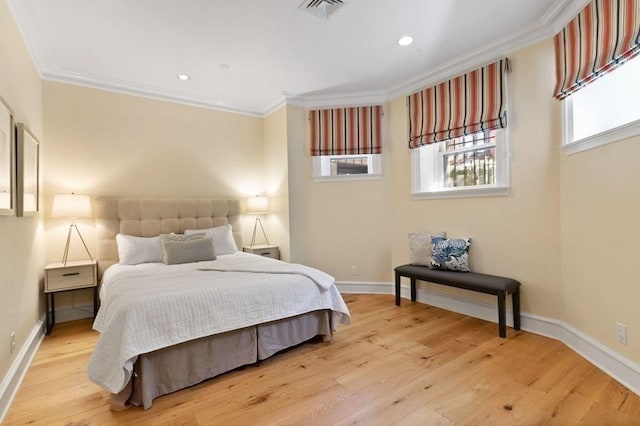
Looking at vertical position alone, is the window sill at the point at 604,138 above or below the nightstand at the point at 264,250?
above

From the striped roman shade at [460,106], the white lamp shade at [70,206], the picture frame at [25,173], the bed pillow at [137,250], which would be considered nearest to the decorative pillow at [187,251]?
the bed pillow at [137,250]

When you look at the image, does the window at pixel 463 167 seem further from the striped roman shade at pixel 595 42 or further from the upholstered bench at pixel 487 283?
the upholstered bench at pixel 487 283

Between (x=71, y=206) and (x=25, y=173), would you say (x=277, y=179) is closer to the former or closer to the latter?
(x=71, y=206)

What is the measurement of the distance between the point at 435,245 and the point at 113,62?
3.91 meters

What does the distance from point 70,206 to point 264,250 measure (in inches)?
86.4

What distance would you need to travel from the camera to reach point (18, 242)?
232cm

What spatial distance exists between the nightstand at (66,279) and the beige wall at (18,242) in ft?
0.28

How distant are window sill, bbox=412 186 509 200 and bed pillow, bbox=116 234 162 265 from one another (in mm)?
3119

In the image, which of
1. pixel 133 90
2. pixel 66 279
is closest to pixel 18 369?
pixel 66 279

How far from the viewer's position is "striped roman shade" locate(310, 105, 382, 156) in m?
4.20

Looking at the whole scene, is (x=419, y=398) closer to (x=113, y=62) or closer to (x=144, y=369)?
(x=144, y=369)

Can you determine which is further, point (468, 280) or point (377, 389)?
A: point (468, 280)

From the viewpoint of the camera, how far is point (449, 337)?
9.31ft

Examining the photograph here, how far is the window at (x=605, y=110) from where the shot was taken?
2.06 metres
